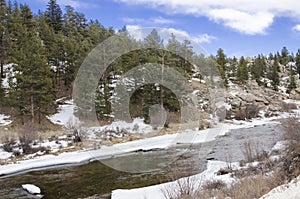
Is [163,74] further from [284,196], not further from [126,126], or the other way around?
[284,196]

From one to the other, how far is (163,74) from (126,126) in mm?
6621

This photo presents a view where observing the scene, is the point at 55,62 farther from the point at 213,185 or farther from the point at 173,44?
the point at 213,185

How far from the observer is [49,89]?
27109mm

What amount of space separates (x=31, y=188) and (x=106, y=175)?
3.54 m

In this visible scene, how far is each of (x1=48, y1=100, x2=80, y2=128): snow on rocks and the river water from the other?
887 centimetres

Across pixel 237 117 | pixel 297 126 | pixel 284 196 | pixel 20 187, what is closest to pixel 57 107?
pixel 20 187

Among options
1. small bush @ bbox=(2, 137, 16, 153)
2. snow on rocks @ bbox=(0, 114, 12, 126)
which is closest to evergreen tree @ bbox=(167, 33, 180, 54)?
snow on rocks @ bbox=(0, 114, 12, 126)

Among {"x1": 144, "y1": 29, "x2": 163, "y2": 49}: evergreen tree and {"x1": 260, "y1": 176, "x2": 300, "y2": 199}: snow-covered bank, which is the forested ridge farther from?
{"x1": 260, "y1": 176, "x2": 300, "y2": 199}: snow-covered bank

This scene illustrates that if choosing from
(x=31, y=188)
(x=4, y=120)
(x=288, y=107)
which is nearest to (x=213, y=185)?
(x=31, y=188)

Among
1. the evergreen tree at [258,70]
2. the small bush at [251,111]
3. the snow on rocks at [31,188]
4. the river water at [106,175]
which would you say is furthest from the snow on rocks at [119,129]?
the evergreen tree at [258,70]

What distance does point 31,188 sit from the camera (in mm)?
11859

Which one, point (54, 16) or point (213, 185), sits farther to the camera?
point (54, 16)

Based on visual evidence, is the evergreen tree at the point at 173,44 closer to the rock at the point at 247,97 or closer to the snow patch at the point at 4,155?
the rock at the point at 247,97

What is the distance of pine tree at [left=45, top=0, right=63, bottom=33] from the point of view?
47.1 m
